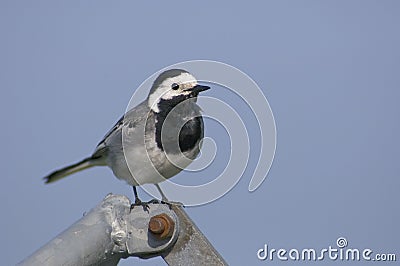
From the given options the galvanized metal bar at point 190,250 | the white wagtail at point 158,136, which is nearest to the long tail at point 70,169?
the white wagtail at point 158,136

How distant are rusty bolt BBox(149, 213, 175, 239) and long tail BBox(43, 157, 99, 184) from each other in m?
2.99

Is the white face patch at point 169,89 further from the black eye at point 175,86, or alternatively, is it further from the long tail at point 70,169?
the long tail at point 70,169

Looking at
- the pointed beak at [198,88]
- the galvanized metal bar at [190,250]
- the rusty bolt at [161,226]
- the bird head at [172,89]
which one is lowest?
the galvanized metal bar at [190,250]

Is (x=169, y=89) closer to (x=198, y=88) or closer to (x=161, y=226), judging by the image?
(x=198, y=88)

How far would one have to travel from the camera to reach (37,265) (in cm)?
256

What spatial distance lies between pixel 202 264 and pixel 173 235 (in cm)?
18

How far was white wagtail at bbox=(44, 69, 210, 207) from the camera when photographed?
5.43m

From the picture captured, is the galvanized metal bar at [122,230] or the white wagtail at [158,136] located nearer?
the galvanized metal bar at [122,230]

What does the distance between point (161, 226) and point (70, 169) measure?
309 centimetres

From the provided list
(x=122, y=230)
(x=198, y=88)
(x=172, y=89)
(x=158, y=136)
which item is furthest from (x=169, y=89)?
(x=122, y=230)

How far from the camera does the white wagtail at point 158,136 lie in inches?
214

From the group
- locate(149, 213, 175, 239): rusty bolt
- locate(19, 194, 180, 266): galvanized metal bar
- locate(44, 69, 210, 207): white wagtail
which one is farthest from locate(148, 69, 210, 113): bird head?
locate(149, 213, 175, 239): rusty bolt

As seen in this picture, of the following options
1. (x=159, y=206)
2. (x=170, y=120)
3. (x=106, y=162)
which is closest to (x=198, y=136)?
(x=170, y=120)

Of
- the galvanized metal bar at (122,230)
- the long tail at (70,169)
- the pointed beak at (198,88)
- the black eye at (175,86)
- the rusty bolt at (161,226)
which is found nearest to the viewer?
the galvanized metal bar at (122,230)
